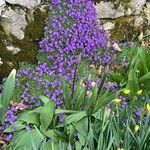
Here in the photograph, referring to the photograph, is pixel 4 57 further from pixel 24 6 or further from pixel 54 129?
pixel 54 129

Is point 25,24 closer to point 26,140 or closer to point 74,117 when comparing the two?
point 74,117

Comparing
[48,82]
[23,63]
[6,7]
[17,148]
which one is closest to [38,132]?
[17,148]

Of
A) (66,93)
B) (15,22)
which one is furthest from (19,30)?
(66,93)

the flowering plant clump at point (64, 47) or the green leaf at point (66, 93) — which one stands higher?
the flowering plant clump at point (64, 47)

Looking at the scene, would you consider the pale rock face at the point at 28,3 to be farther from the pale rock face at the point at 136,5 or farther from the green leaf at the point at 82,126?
the green leaf at the point at 82,126

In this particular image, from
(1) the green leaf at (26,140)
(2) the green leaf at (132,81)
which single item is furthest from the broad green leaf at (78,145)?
(2) the green leaf at (132,81)

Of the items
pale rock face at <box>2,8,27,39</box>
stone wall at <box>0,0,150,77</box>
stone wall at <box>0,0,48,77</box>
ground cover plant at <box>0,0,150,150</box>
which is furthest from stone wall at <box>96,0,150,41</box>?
pale rock face at <box>2,8,27,39</box>
